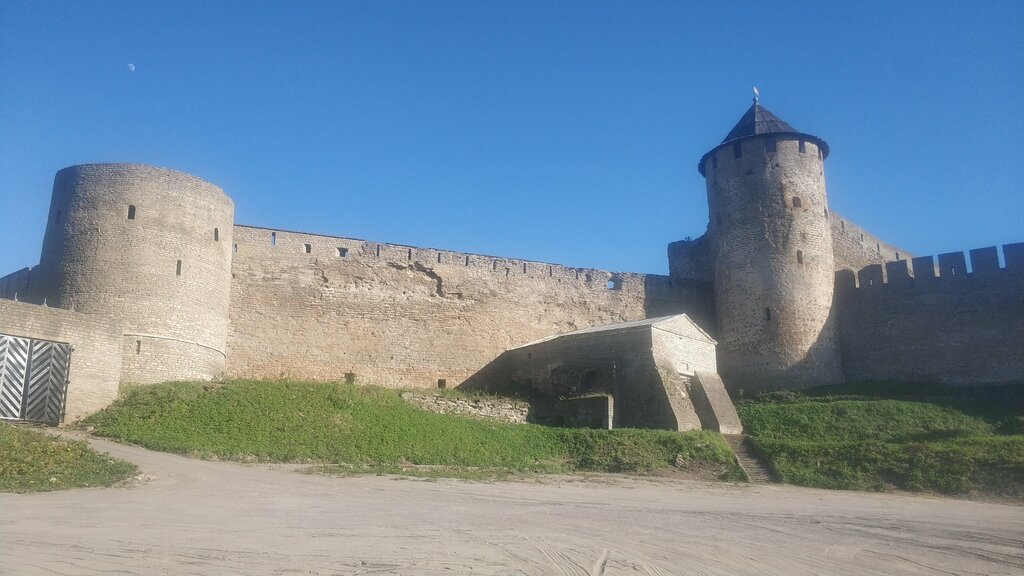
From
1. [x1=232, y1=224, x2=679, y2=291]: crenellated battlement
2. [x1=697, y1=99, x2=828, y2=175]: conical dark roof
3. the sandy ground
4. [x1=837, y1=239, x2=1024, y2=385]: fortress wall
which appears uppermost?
[x1=697, y1=99, x2=828, y2=175]: conical dark roof

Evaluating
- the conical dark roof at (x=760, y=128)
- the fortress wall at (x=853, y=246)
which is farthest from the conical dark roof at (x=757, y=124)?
the fortress wall at (x=853, y=246)

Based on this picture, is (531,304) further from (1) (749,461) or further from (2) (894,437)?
(2) (894,437)

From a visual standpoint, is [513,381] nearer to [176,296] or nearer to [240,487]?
[176,296]

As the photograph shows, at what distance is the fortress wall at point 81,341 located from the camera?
14.6 metres

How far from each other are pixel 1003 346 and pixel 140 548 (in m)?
22.1

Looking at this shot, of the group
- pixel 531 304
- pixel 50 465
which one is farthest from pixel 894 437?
pixel 50 465

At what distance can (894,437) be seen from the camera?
59.2 feet

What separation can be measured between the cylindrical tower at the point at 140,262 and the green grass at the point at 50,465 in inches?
190

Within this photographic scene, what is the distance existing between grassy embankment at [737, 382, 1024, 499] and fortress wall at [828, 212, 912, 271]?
5236 mm

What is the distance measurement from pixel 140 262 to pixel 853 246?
22.1 metres

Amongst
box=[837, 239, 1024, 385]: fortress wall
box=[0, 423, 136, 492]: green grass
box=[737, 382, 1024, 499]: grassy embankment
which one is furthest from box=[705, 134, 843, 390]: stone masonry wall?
box=[0, 423, 136, 492]: green grass

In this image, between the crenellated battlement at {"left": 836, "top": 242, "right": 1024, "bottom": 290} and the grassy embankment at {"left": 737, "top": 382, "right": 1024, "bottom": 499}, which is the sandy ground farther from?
the crenellated battlement at {"left": 836, "top": 242, "right": 1024, "bottom": 290}

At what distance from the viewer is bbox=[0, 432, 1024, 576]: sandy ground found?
6.86m

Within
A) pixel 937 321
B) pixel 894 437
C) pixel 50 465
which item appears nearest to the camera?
pixel 50 465
